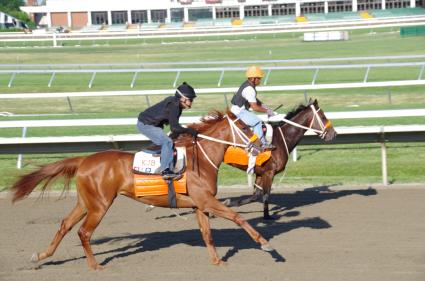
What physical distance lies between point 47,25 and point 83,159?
9866 cm

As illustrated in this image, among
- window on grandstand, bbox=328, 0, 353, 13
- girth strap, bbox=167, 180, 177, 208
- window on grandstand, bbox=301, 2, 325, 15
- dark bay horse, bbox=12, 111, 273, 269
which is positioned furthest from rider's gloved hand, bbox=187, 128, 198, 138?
window on grandstand, bbox=328, 0, 353, 13

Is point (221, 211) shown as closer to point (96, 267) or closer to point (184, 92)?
point (184, 92)

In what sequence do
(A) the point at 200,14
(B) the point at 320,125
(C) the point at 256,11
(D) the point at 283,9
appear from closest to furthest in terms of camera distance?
(B) the point at 320,125, (A) the point at 200,14, (D) the point at 283,9, (C) the point at 256,11

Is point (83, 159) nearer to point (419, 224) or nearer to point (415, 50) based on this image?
point (419, 224)

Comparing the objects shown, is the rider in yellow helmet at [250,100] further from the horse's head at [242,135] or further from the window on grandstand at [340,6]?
the window on grandstand at [340,6]

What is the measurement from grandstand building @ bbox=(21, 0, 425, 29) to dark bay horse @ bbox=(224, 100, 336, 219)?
86.4 metres

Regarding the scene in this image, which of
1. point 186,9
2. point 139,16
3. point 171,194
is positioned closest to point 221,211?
point 171,194

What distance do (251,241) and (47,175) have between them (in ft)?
7.28

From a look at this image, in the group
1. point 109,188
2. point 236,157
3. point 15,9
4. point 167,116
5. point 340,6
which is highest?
point 15,9

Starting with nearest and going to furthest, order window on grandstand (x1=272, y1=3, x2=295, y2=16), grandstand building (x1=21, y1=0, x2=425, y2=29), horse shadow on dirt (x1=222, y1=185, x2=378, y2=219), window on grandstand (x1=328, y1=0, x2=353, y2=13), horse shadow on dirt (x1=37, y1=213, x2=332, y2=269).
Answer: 1. horse shadow on dirt (x1=37, y1=213, x2=332, y2=269)
2. horse shadow on dirt (x1=222, y1=185, x2=378, y2=219)
3. grandstand building (x1=21, y1=0, x2=425, y2=29)
4. window on grandstand (x1=272, y1=3, x2=295, y2=16)
5. window on grandstand (x1=328, y1=0, x2=353, y2=13)

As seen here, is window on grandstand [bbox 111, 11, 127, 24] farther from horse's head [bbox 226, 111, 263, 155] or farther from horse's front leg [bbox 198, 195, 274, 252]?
horse's front leg [bbox 198, 195, 274, 252]

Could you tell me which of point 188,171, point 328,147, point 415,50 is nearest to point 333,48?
point 415,50

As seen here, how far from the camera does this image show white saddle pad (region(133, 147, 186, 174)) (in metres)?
8.20

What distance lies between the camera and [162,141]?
8.34 m
